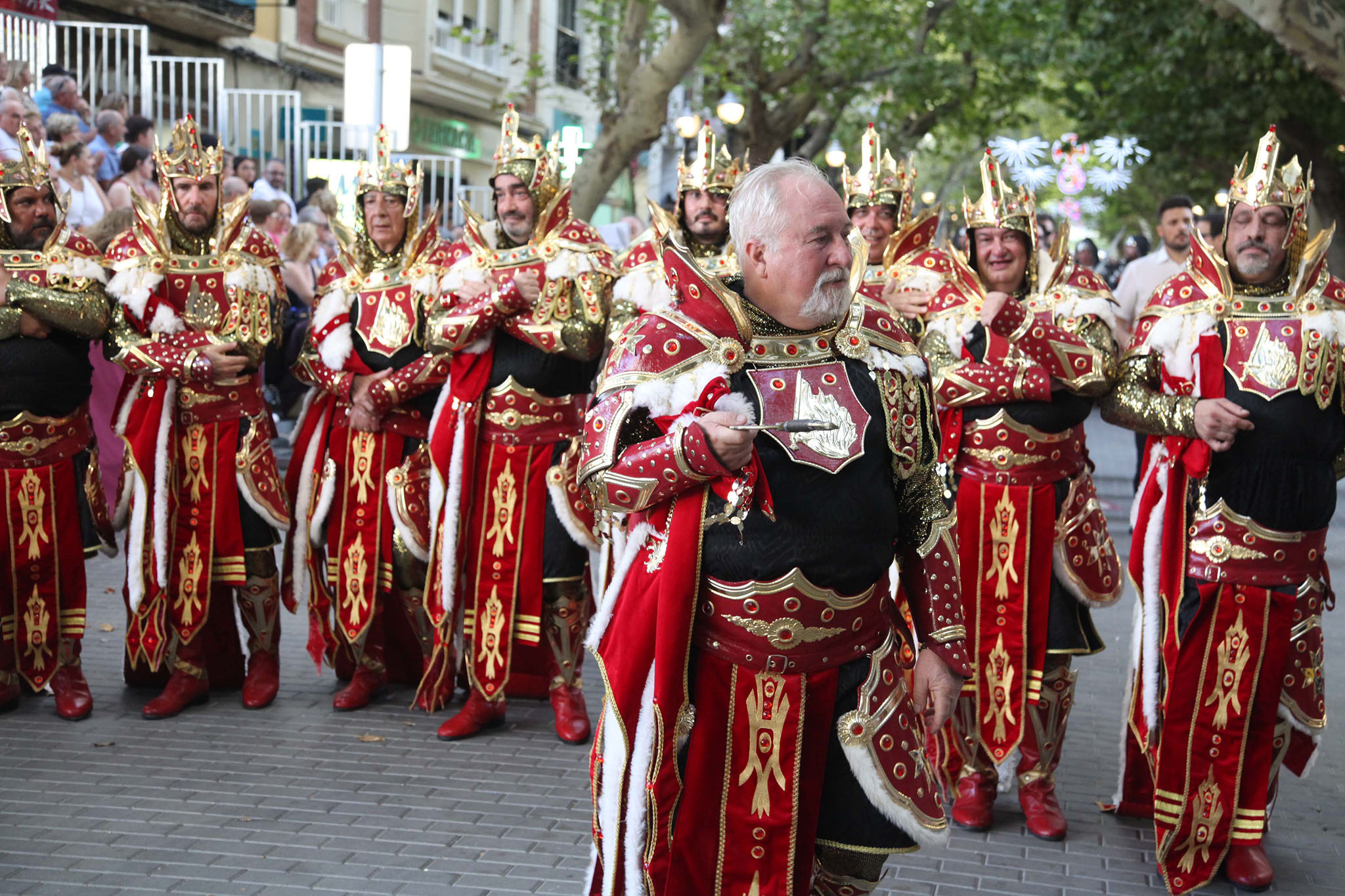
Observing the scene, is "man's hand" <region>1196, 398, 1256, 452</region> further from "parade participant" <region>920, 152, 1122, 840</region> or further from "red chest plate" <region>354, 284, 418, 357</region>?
"red chest plate" <region>354, 284, 418, 357</region>

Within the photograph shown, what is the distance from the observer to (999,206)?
5.12 m

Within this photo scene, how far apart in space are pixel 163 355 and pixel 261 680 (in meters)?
1.56

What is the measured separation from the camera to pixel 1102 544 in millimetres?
5258

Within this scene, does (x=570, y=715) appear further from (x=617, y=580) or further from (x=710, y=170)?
(x=617, y=580)

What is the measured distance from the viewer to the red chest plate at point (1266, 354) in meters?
4.51

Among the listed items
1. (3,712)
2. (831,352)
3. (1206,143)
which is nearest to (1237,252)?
(831,352)

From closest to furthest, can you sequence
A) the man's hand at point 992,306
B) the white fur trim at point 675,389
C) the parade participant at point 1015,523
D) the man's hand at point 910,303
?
the white fur trim at point 675,389 → the man's hand at point 992,306 → the parade participant at point 1015,523 → the man's hand at point 910,303

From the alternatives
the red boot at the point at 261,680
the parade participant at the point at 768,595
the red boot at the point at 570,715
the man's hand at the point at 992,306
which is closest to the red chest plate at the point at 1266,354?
the man's hand at the point at 992,306

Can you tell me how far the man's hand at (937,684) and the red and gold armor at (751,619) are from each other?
0.12 feet

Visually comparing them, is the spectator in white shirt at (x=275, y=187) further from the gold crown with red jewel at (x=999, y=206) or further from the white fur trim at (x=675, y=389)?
the white fur trim at (x=675, y=389)

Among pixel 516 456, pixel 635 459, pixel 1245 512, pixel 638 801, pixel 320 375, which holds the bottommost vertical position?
pixel 638 801

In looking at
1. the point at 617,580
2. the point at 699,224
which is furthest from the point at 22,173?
the point at 617,580

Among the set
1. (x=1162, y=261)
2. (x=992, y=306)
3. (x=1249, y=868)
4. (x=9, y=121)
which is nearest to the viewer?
(x=1249, y=868)

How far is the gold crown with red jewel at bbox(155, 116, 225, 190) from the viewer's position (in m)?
6.03
